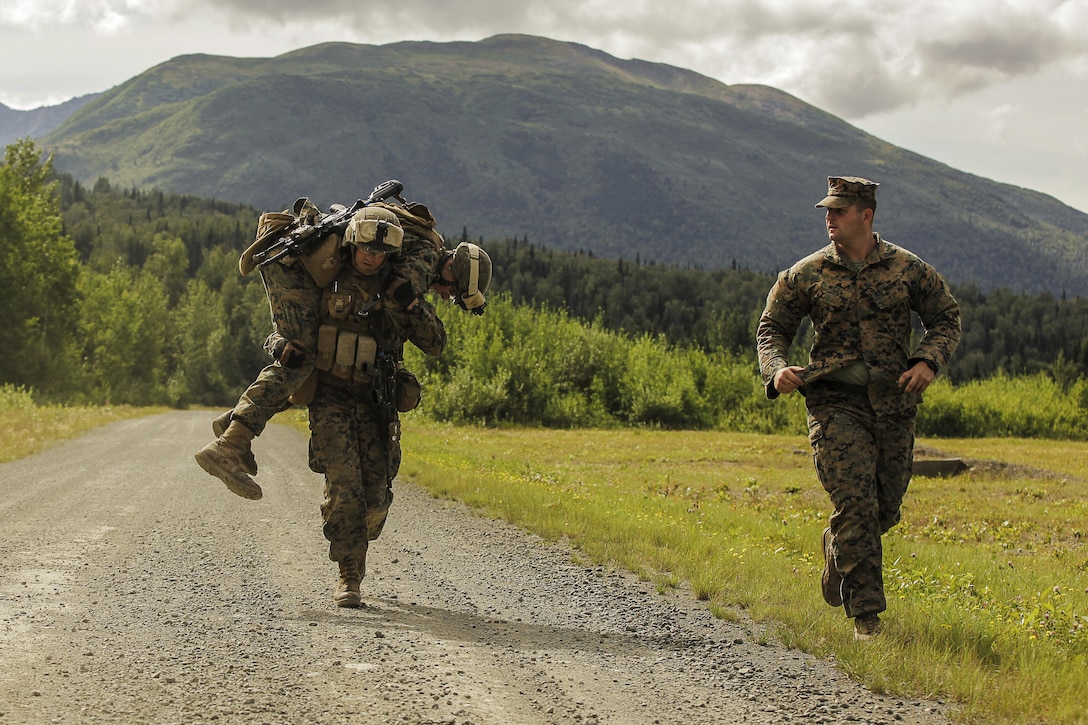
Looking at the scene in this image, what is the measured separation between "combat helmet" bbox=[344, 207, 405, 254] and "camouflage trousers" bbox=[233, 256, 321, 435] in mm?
470

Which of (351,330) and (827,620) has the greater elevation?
(351,330)

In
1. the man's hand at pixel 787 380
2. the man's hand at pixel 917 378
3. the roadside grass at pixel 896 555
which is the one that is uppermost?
the man's hand at pixel 917 378

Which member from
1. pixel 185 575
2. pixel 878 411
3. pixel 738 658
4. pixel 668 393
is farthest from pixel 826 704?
pixel 668 393

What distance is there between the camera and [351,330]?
24.7 ft

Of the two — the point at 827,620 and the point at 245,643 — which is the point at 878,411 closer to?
the point at 827,620

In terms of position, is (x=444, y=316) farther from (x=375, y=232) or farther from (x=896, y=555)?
(x=375, y=232)

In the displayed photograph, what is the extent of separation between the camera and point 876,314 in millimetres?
6797

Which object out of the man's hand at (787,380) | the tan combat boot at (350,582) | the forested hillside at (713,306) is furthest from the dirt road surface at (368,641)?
the forested hillside at (713,306)

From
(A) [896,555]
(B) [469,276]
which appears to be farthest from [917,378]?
(A) [896,555]

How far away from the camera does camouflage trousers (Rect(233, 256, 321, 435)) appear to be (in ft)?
24.3

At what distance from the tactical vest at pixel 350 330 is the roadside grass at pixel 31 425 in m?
14.6

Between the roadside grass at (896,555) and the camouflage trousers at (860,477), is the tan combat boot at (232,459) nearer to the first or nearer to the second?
the roadside grass at (896,555)

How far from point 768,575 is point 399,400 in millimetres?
3098

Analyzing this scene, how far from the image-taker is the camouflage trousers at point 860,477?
6.63 m
